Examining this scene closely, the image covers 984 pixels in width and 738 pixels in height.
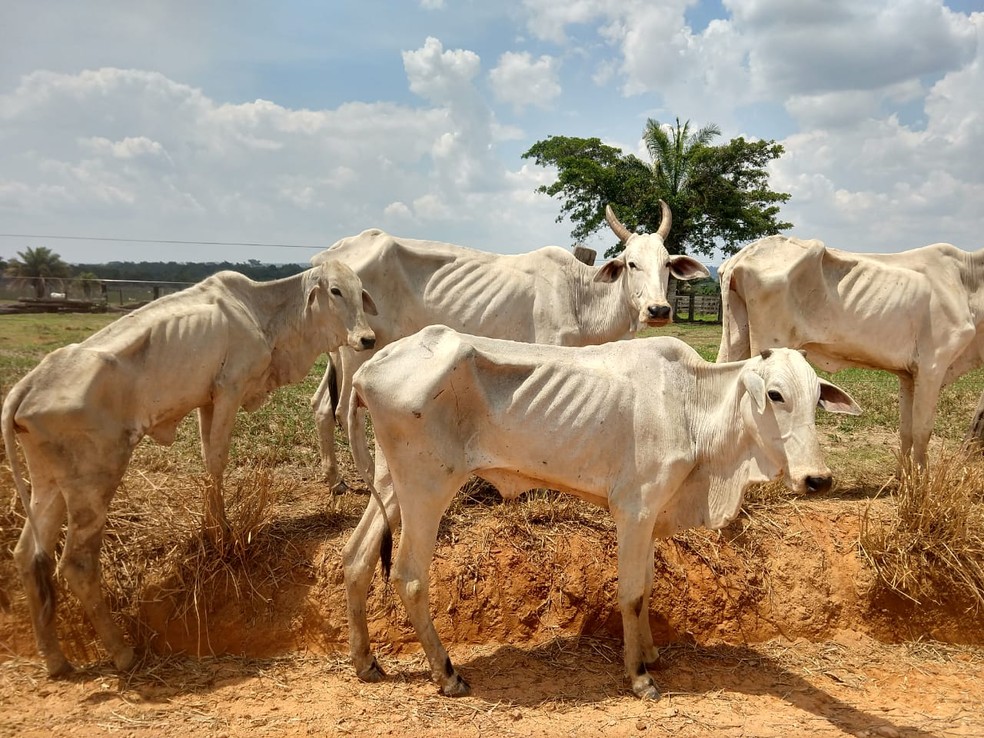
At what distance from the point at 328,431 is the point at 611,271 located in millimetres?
2652

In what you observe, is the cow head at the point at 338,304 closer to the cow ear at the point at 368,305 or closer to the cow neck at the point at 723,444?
the cow ear at the point at 368,305

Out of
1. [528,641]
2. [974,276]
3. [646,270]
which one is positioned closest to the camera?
[528,641]

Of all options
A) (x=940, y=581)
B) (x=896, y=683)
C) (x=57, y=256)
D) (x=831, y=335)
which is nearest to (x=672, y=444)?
(x=896, y=683)

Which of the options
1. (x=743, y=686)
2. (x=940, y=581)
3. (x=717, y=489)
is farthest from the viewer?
(x=940, y=581)

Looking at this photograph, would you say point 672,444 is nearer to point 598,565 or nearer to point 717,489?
point 717,489

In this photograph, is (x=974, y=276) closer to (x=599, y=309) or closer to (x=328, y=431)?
(x=599, y=309)

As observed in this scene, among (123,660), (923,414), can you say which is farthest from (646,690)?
(923,414)

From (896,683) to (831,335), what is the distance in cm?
285

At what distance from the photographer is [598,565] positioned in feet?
16.4

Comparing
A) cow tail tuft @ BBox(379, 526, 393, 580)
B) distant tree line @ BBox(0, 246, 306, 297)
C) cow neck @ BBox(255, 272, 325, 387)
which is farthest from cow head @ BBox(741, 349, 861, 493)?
distant tree line @ BBox(0, 246, 306, 297)

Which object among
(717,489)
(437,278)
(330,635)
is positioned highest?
(437,278)

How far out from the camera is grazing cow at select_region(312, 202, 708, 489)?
5.92 meters

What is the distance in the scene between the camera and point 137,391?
14.6ft

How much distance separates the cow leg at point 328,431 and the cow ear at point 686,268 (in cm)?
296
